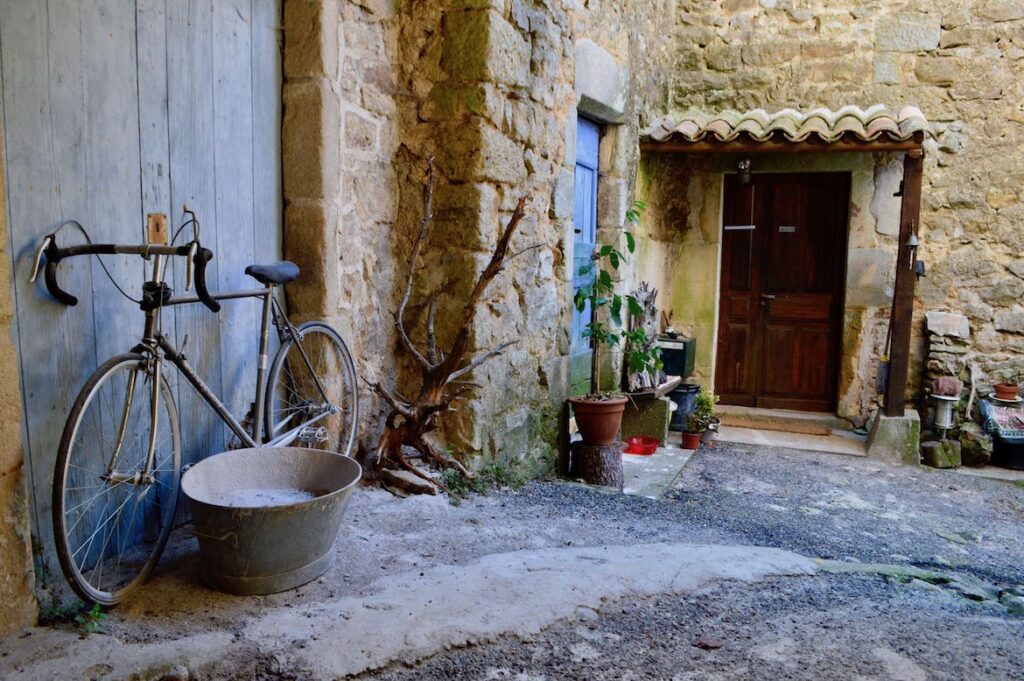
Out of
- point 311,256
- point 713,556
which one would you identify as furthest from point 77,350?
point 713,556

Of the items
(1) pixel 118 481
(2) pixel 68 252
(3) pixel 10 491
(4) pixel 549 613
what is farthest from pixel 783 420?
(3) pixel 10 491

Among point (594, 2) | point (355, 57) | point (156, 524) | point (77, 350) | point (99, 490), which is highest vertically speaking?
point (594, 2)

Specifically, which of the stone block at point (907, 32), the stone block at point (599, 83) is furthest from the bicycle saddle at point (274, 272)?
the stone block at point (907, 32)

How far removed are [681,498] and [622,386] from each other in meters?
1.29

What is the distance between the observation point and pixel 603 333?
15.7ft

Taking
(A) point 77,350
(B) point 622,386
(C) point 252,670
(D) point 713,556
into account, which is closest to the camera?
(C) point 252,670

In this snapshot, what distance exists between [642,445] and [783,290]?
2.14 metres

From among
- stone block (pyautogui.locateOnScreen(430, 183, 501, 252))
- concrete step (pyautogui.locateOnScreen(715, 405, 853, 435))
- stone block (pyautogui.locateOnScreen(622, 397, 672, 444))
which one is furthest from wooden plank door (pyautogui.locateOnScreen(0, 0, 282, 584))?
concrete step (pyautogui.locateOnScreen(715, 405, 853, 435))

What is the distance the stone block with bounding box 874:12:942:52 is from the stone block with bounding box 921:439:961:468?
2.97m

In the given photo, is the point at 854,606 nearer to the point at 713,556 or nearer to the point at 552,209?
the point at 713,556

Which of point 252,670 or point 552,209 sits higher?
point 552,209

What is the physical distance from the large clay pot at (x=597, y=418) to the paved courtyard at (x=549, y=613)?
3.16 feet

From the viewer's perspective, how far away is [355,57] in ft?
9.56

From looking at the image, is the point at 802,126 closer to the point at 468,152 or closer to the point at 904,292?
the point at 904,292
